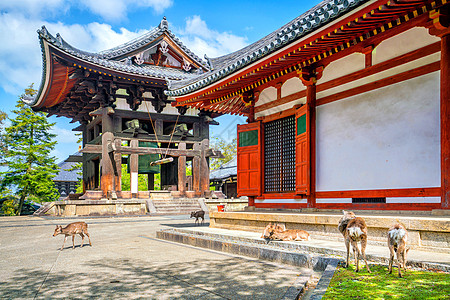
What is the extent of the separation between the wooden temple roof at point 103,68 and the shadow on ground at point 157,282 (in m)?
14.8

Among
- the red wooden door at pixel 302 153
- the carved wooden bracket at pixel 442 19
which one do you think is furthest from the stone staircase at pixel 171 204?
the carved wooden bracket at pixel 442 19

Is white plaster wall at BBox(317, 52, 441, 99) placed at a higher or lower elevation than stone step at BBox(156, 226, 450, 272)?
higher

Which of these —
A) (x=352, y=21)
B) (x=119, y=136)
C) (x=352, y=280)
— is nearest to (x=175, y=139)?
(x=119, y=136)

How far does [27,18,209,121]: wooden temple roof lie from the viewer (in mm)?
21750

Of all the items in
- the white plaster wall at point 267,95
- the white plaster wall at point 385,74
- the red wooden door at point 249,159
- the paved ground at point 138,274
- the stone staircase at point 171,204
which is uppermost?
the white plaster wall at point 267,95

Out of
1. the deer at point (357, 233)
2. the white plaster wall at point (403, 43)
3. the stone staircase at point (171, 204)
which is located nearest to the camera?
the deer at point (357, 233)

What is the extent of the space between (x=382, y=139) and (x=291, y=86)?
3820 mm

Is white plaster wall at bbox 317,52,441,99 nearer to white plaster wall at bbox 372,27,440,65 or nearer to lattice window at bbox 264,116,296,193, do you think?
white plaster wall at bbox 372,27,440,65

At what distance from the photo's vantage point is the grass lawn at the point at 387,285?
419 centimetres

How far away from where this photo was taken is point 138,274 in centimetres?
639

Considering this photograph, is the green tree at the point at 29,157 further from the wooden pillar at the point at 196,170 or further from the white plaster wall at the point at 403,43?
the white plaster wall at the point at 403,43

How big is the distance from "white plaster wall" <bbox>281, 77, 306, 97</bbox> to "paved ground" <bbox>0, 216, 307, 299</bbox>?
18.8 feet

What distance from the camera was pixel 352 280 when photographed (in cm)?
489

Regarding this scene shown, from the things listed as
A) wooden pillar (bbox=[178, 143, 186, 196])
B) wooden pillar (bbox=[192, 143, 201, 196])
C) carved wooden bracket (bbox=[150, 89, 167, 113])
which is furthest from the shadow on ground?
wooden pillar (bbox=[192, 143, 201, 196])
